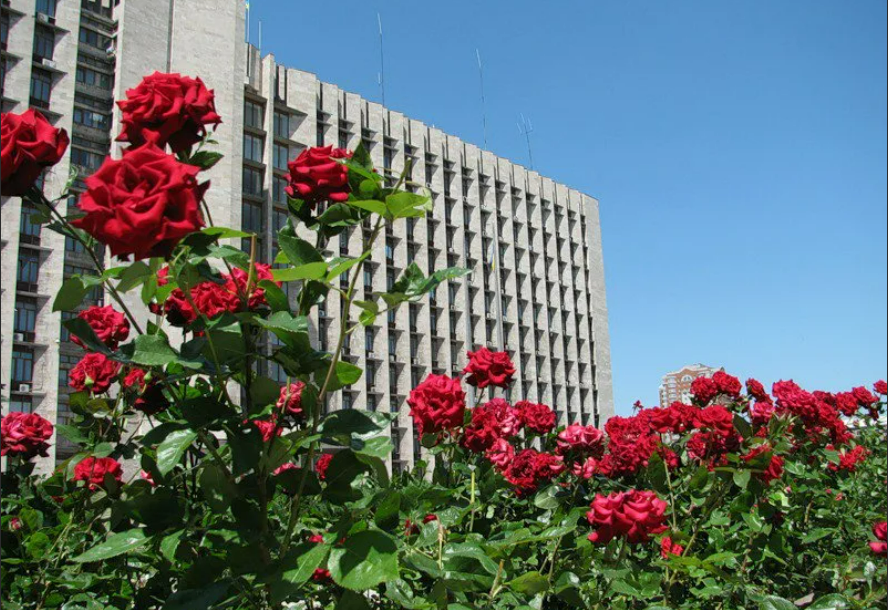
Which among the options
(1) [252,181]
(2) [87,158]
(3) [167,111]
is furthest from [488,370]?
(1) [252,181]

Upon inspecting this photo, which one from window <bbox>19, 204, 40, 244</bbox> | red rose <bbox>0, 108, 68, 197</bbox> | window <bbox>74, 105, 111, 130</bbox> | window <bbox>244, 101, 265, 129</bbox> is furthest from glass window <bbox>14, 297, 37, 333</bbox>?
red rose <bbox>0, 108, 68, 197</bbox>

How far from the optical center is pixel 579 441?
2.66 meters

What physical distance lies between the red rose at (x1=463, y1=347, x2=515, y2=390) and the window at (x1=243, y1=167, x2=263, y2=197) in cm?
3225

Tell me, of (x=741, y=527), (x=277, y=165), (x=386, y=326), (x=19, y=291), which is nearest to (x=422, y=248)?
(x=386, y=326)

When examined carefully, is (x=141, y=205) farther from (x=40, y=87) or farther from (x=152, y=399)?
(x=40, y=87)

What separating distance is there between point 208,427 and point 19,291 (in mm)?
27388

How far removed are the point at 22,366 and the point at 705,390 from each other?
25978mm

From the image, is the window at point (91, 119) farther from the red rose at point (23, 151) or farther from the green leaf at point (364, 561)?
the green leaf at point (364, 561)

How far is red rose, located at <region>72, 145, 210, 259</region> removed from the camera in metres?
0.97

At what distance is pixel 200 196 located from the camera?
1.11 m

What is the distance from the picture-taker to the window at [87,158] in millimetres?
26875

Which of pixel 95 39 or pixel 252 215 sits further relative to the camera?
pixel 252 215

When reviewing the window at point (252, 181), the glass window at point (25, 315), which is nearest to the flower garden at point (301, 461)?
the glass window at point (25, 315)

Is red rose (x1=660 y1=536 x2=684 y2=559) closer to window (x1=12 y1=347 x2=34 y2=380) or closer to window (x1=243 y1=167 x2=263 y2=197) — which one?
window (x1=12 y1=347 x2=34 y2=380)
